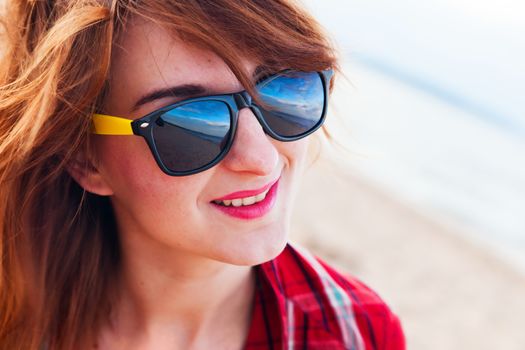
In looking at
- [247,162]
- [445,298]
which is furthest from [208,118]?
[445,298]

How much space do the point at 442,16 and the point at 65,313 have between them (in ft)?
61.6

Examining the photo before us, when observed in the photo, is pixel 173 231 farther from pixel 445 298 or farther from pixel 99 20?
pixel 445 298

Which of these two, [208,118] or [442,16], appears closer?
[208,118]

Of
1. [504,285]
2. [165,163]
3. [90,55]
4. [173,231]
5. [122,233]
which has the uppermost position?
[90,55]

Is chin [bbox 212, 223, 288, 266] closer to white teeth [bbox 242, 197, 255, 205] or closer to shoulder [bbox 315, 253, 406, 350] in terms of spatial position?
white teeth [bbox 242, 197, 255, 205]

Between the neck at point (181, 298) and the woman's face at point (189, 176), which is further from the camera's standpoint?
the neck at point (181, 298)

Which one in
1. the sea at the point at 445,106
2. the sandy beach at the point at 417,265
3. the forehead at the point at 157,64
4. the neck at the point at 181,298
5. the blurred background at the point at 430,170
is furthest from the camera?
the sea at the point at 445,106

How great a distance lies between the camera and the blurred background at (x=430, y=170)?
6238 mm

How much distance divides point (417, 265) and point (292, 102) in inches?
212

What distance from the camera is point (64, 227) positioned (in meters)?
2.20

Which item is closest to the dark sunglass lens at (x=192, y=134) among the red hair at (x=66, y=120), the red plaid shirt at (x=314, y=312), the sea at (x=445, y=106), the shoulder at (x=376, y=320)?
the red hair at (x=66, y=120)

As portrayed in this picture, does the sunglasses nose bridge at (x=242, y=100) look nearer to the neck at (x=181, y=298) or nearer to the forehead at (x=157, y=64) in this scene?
the forehead at (x=157, y=64)

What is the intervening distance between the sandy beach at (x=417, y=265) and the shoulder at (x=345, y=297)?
276 cm

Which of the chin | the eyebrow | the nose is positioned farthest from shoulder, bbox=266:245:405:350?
the eyebrow
